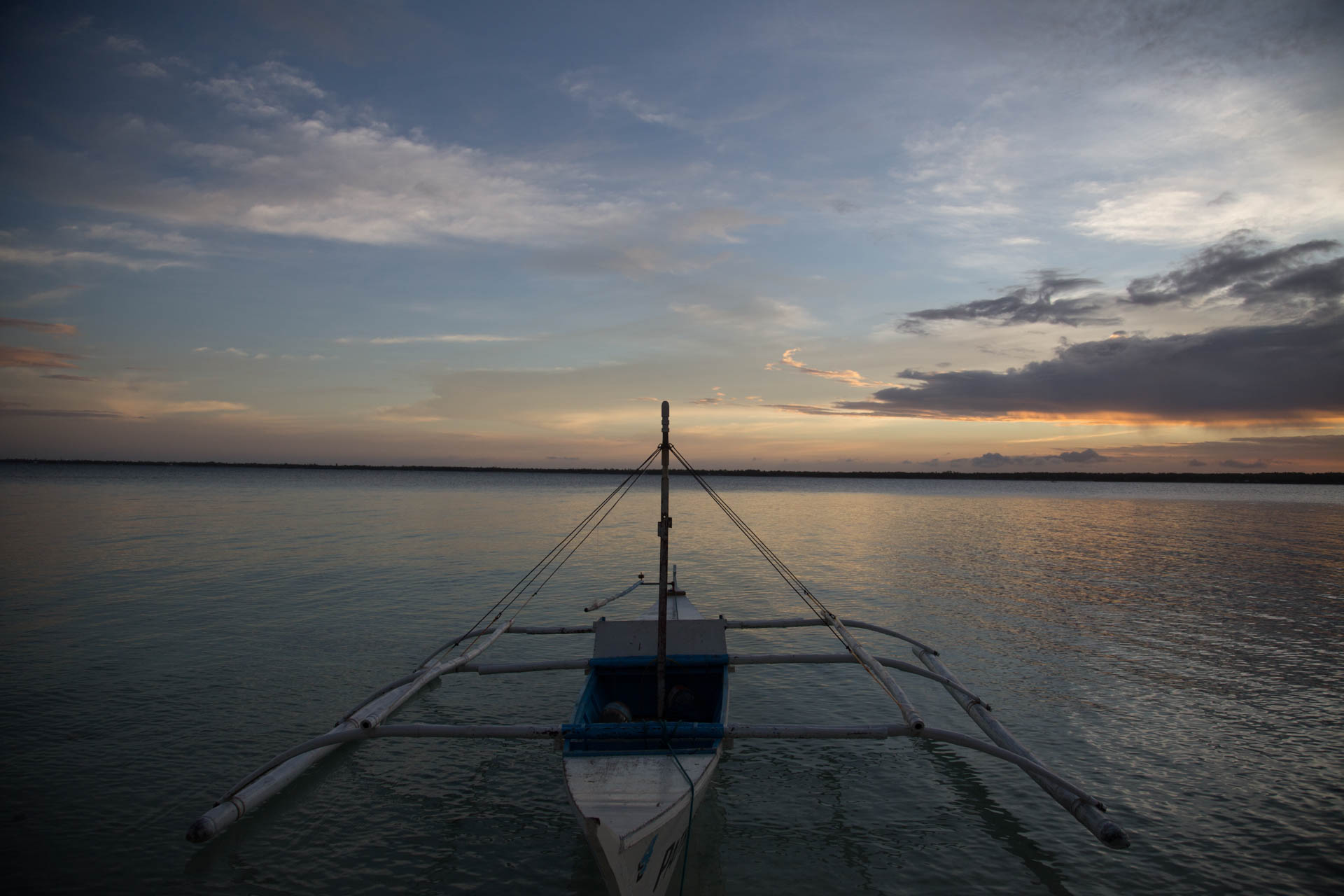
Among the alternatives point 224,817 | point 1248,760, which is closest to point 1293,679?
point 1248,760

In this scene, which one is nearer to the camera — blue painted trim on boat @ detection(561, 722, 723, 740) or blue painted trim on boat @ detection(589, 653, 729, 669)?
blue painted trim on boat @ detection(561, 722, 723, 740)

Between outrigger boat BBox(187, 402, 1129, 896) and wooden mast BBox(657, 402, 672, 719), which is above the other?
wooden mast BBox(657, 402, 672, 719)

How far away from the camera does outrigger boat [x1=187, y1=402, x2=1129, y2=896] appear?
6.09 metres

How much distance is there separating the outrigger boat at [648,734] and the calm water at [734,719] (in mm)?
904

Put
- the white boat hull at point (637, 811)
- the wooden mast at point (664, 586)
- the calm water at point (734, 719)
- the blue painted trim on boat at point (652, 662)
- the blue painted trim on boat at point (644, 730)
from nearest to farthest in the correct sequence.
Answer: the white boat hull at point (637, 811)
the calm water at point (734, 719)
the blue painted trim on boat at point (644, 730)
the wooden mast at point (664, 586)
the blue painted trim on boat at point (652, 662)

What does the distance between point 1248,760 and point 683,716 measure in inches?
347

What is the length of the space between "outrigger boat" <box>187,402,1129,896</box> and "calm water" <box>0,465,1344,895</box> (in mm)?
904

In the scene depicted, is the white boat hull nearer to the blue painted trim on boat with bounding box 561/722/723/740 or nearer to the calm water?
the blue painted trim on boat with bounding box 561/722/723/740

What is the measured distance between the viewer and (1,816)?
25.6ft

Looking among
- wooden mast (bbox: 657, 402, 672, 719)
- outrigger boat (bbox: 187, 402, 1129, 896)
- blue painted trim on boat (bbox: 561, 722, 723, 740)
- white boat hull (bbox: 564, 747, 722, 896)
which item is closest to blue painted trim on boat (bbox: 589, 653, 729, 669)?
outrigger boat (bbox: 187, 402, 1129, 896)

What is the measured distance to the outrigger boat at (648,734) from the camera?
6.09m

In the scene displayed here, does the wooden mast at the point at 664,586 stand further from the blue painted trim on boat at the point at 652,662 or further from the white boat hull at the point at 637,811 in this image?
the white boat hull at the point at 637,811

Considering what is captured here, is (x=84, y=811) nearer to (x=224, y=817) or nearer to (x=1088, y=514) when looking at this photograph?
(x=224, y=817)

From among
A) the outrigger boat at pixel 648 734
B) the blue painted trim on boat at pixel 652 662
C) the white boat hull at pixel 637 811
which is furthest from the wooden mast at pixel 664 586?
the white boat hull at pixel 637 811
